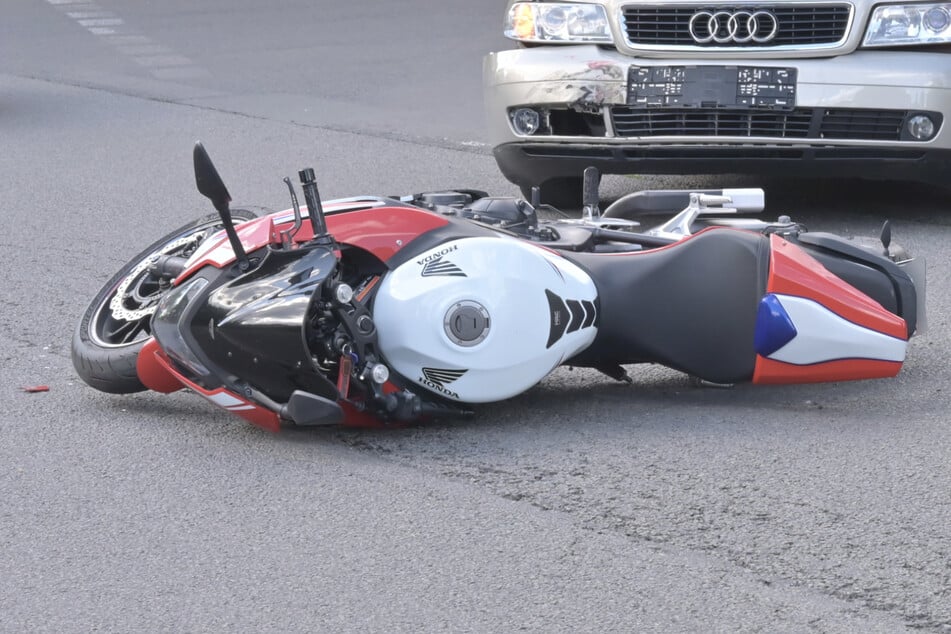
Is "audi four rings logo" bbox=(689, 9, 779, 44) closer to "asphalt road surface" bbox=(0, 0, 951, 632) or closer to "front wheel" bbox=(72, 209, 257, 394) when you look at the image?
"asphalt road surface" bbox=(0, 0, 951, 632)

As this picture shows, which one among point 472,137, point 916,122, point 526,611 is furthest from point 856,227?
point 526,611

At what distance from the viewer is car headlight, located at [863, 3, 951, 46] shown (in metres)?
6.82

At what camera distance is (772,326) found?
4570mm

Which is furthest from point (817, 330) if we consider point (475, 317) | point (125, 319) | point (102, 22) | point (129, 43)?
point (102, 22)

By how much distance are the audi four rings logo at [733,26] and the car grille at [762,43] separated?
0.02 m

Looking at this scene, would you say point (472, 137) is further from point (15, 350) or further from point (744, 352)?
point (744, 352)

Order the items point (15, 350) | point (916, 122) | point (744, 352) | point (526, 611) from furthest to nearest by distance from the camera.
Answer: point (916, 122), point (15, 350), point (744, 352), point (526, 611)

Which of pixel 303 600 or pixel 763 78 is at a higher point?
pixel 763 78

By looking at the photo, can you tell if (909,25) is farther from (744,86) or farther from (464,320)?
(464,320)

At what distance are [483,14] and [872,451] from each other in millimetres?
13161

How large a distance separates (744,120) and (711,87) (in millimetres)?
213

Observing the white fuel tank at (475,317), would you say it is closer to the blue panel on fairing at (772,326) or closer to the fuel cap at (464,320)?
the fuel cap at (464,320)

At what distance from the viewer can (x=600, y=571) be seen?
365 centimetres

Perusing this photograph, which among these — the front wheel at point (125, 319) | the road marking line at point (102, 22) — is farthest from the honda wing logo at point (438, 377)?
the road marking line at point (102, 22)
